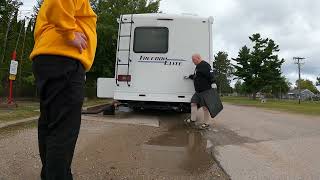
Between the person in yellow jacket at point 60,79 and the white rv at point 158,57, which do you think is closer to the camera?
the person in yellow jacket at point 60,79

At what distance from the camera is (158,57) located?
487 inches

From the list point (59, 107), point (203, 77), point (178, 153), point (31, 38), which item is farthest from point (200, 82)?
point (31, 38)

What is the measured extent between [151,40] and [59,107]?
374 inches

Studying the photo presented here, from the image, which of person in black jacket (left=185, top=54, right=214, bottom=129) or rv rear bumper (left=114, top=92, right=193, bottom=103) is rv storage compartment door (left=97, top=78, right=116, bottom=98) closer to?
rv rear bumper (left=114, top=92, right=193, bottom=103)

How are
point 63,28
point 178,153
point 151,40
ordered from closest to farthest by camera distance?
1. point 63,28
2. point 178,153
3. point 151,40

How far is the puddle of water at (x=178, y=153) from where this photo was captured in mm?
5688

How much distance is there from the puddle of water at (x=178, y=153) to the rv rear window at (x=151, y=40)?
411 centimetres

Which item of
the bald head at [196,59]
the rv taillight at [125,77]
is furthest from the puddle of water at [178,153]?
the rv taillight at [125,77]

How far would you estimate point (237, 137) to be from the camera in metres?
8.77

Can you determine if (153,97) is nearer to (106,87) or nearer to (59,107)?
(106,87)

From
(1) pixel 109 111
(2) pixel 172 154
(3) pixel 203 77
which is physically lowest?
(2) pixel 172 154

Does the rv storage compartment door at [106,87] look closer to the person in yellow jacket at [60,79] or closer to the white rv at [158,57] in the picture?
the white rv at [158,57]

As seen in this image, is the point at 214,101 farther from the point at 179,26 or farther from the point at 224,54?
the point at 224,54

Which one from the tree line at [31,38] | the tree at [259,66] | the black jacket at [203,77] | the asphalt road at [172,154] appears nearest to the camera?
the asphalt road at [172,154]
